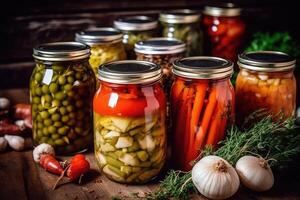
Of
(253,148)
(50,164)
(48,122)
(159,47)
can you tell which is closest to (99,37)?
(159,47)

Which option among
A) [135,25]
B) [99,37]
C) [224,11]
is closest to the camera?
[99,37]

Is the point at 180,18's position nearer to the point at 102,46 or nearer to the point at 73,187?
the point at 102,46

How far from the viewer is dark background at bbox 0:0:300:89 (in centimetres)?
170

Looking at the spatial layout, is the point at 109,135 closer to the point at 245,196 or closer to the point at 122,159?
the point at 122,159

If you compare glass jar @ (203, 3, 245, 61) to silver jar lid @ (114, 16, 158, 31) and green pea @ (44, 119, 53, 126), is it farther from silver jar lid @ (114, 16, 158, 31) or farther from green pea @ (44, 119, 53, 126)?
green pea @ (44, 119, 53, 126)

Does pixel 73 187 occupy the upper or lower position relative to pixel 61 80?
lower

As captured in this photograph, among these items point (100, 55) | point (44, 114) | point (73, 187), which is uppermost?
point (100, 55)

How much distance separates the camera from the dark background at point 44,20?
170cm

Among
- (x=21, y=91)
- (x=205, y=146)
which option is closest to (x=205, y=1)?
(x=21, y=91)

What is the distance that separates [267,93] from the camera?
1.24m

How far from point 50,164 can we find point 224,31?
772 mm

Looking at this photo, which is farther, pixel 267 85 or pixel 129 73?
pixel 267 85

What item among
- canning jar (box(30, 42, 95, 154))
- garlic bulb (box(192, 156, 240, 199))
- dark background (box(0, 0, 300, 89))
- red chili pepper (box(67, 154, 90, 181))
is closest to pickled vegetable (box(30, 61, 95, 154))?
canning jar (box(30, 42, 95, 154))

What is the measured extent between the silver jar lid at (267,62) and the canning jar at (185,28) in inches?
Result: 13.7
